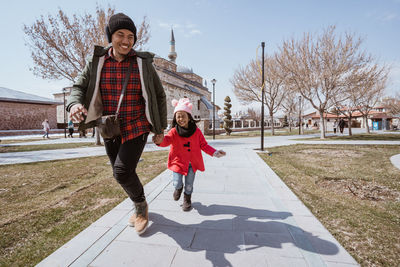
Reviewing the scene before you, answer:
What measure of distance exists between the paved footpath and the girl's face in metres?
1.25

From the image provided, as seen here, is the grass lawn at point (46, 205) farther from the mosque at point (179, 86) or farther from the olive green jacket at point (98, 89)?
the mosque at point (179, 86)

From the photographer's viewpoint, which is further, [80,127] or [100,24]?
[100,24]

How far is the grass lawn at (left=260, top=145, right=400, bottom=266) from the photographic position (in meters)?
2.06

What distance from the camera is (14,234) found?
2402 mm

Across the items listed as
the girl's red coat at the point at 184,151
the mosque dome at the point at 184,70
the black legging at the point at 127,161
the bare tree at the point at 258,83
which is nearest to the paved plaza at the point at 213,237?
the black legging at the point at 127,161

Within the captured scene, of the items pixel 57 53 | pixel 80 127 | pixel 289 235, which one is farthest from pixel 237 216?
pixel 57 53

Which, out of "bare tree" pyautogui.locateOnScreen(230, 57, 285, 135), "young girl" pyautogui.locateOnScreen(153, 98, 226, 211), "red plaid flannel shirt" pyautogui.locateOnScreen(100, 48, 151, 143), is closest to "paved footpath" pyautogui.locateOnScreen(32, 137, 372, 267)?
"young girl" pyautogui.locateOnScreen(153, 98, 226, 211)

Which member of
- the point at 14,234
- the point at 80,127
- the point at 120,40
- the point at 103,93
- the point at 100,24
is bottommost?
the point at 14,234

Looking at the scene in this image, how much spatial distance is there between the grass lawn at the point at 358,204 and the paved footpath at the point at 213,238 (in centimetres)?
21

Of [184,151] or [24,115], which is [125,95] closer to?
[184,151]

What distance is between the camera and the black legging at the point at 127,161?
214 centimetres

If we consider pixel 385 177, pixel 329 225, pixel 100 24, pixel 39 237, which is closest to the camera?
pixel 39 237

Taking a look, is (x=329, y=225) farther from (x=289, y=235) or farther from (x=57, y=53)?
(x=57, y=53)

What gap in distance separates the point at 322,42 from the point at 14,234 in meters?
19.6
